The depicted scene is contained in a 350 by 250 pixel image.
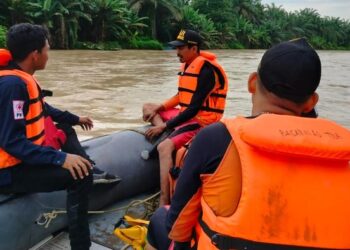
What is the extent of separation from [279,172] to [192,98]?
224cm

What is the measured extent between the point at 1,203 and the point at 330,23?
6378cm

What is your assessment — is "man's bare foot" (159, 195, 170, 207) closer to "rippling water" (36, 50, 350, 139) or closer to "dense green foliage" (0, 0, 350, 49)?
"rippling water" (36, 50, 350, 139)

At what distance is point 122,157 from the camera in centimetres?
340

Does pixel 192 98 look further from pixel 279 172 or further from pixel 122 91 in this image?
pixel 122 91

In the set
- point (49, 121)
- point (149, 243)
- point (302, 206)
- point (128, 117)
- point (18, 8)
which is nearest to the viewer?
point (302, 206)

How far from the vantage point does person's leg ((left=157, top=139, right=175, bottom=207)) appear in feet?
10.3

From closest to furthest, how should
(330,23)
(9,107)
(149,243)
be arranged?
(149,243) → (9,107) → (330,23)

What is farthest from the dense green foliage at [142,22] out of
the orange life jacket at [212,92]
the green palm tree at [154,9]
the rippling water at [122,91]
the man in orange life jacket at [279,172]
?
the man in orange life jacket at [279,172]

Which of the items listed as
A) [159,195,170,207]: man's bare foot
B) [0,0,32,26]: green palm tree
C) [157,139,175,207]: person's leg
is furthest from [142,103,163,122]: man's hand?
[0,0,32,26]: green palm tree

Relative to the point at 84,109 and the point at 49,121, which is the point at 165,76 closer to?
the point at 84,109

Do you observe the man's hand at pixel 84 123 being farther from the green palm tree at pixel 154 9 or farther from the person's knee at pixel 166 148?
the green palm tree at pixel 154 9

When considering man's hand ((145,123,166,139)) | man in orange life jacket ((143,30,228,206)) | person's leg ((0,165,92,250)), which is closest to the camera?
person's leg ((0,165,92,250))

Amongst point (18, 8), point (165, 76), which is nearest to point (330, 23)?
point (18, 8)

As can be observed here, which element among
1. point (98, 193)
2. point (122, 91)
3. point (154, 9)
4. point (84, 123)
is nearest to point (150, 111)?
point (84, 123)
